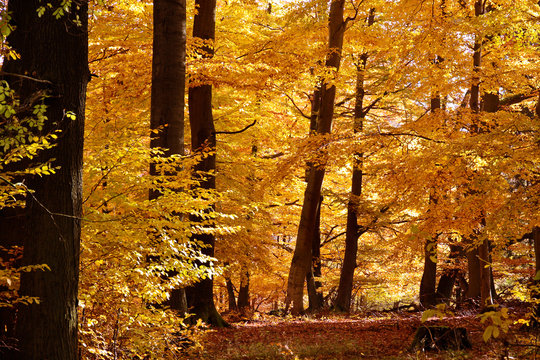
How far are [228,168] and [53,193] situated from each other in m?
9.90

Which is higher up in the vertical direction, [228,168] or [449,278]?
[228,168]

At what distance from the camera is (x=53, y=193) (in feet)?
12.8

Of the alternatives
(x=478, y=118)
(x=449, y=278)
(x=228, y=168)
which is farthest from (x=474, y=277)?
(x=228, y=168)

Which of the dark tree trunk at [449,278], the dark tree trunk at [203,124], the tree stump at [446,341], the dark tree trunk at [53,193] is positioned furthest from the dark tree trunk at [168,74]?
the dark tree trunk at [449,278]

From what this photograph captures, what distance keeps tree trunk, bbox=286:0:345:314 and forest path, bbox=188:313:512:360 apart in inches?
67.4

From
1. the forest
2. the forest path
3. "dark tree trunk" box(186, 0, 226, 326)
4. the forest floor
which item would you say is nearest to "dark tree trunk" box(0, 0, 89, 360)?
the forest

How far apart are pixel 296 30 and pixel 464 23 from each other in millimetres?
4425

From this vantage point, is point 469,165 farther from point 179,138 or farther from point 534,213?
point 179,138

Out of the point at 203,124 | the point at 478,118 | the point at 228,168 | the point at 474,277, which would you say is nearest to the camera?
the point at 478,118

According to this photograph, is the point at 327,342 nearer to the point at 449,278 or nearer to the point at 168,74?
the point at 168,74

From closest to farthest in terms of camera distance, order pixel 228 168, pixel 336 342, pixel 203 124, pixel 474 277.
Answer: pixel 336 342, pixel 203 124, pixel 474 277, pixel 228 168

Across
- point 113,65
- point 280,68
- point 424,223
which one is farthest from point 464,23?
point 113,65

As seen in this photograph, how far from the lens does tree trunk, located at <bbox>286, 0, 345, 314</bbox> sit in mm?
12828

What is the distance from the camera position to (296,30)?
11.9 meters
